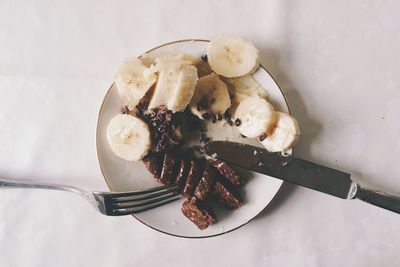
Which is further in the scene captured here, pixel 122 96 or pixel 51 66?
pixel 51 66

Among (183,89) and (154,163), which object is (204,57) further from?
(154,163)

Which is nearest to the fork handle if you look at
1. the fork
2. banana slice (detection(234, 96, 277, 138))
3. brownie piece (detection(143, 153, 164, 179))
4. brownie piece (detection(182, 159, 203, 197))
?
the fork

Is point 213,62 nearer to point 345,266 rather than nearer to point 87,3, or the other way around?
point 87,3

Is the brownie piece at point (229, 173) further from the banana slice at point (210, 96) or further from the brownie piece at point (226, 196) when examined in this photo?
the banana slice at point (210, 96)

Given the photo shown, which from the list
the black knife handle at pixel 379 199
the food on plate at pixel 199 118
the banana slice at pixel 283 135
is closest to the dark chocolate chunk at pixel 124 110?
the food on plate at pixel 199 118

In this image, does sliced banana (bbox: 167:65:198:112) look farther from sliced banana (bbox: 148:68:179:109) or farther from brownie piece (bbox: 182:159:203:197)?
brownie piece (bbox: 182:159:203:197)

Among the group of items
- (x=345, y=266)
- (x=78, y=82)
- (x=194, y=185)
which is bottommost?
(x=345, y=266)

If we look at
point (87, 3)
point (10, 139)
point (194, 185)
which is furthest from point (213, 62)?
point (10, 139)
